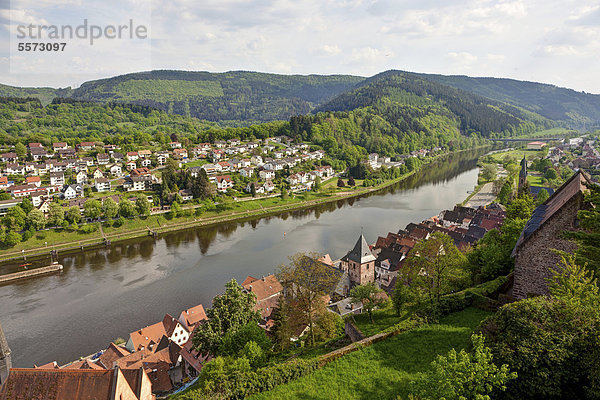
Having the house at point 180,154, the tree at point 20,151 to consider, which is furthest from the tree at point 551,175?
the tree at point 20,151

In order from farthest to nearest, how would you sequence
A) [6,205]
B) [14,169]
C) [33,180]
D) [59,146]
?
[59,146] < [14,169] < [33,180] < [6,205]

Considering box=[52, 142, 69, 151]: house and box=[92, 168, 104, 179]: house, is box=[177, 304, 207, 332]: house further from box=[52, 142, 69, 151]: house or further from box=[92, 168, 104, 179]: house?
box=[52, 142, 69, 151]: house

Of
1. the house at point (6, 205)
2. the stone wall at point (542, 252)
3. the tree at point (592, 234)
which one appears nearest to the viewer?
the tree at point (592, 234)

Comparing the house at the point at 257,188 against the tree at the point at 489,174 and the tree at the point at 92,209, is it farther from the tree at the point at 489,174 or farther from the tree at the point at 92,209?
the tree at the point at 489,174

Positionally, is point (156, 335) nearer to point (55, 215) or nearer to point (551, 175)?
point (55, 215)

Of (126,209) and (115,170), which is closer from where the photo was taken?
(126,209)

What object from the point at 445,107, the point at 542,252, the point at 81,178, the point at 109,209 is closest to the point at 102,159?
the point at 81,178

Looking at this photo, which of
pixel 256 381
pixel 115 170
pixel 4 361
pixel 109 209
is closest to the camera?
pixel 256 381

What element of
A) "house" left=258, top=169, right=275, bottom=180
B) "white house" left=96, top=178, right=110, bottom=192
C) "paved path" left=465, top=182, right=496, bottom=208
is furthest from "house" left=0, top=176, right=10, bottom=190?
"paved path" left=465, top=182, right=496, bottom=208
